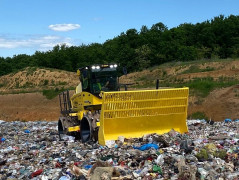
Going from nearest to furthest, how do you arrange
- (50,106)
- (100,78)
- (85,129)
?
(85,129) → (100,78) → (50,106)

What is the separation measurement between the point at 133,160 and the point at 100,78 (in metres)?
4.46

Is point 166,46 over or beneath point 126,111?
over

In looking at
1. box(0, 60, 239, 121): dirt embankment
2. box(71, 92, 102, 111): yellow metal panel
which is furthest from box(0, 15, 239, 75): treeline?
box(71, 92, 102, 111): yellow metal panel

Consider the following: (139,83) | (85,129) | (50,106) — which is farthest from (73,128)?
(139,83)

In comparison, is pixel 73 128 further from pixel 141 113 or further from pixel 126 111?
pixel 141 113

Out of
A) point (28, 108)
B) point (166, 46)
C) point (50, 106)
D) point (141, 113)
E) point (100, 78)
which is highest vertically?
point (166, 46)

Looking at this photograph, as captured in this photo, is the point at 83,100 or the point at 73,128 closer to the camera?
the point at 73,128

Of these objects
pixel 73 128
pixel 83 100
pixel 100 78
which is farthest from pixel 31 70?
pixel 73 128

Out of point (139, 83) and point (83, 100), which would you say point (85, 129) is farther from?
point (139, 83)

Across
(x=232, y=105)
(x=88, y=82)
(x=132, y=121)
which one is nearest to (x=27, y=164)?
(x=132, y=121)

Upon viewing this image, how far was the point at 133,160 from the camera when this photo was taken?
7.33 meters

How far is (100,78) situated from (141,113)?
2265mm

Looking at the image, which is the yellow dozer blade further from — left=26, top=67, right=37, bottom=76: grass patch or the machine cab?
left=26, top=67, right=37, bottom=76: grass patch

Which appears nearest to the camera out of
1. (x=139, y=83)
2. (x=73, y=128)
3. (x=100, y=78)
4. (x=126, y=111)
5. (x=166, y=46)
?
(x=126, y=111)
